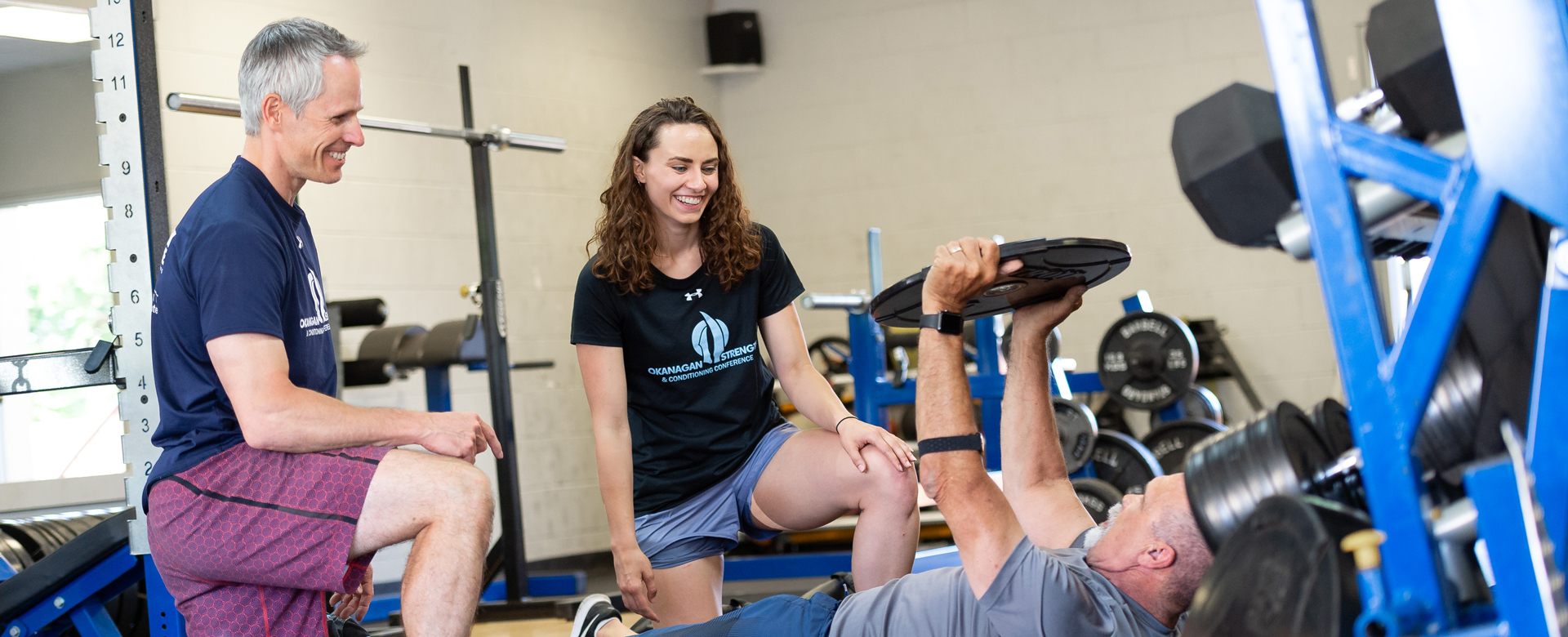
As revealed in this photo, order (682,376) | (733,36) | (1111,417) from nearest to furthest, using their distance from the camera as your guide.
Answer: (682,376), (1111,417), (733,36)

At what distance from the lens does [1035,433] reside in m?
1.90

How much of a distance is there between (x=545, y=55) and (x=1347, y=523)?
195 inches

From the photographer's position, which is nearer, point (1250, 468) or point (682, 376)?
point (1250, 468)

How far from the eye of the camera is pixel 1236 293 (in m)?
5.86

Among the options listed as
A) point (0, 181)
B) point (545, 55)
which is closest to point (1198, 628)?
point (0, 181)

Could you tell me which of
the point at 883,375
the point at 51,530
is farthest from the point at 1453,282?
the point at 883,375

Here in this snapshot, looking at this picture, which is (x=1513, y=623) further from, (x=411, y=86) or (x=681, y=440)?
(x=411, y=86)

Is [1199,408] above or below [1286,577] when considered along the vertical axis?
below

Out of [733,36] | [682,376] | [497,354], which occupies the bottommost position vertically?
[682,376]

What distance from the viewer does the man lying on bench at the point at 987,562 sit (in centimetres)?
142

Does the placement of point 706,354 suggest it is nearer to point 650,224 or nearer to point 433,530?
point 650,224

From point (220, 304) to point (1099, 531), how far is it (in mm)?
1329

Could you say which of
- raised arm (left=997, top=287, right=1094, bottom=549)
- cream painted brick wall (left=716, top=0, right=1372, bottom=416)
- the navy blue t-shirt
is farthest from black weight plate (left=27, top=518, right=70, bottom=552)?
cream painted brick wall (left=716, top=0, right=1372, bottom=416)

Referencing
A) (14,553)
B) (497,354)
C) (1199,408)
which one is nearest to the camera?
(14,553)
